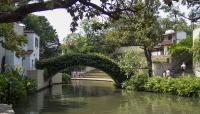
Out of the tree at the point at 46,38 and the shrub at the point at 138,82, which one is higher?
the tree at the point at 46,38

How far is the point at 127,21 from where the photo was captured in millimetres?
10797

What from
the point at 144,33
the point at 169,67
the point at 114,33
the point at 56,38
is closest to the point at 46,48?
the point at 56,38

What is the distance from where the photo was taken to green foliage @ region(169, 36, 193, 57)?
1972 inches

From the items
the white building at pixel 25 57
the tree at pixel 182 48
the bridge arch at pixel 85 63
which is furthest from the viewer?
the tree at pixel 182 48

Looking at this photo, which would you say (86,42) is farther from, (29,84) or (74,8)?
(74,8)

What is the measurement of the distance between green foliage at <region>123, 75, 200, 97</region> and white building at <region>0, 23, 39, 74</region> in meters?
9.52

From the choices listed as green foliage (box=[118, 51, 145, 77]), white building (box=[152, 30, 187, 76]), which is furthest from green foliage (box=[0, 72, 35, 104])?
white building (box=[152, 30, 187, 76])

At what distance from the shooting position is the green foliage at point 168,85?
3119cm

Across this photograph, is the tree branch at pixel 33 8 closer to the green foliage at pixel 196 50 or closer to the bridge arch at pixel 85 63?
the green foliage at pixel 196 50

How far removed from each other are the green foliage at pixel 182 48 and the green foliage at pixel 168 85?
1145 cm

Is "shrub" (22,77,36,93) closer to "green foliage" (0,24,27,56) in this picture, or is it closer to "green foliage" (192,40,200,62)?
"green foliage" (0,24,27,56)

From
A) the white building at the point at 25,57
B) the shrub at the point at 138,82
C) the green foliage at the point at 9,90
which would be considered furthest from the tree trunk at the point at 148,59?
the green foliage at the point at 9,90

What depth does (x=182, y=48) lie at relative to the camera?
50.1 metres

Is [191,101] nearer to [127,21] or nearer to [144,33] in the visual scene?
[144,33]
